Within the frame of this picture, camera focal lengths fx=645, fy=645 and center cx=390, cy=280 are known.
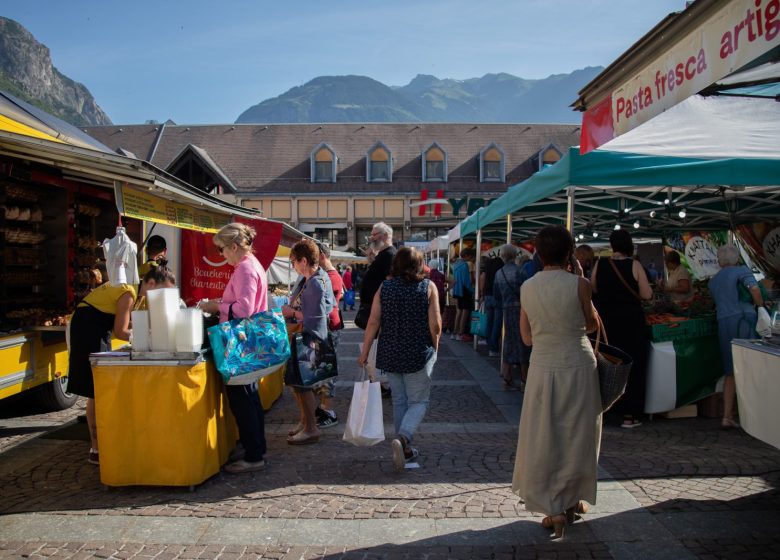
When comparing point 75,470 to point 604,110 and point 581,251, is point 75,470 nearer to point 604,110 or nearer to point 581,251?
point 604,110

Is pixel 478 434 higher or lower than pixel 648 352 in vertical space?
lower

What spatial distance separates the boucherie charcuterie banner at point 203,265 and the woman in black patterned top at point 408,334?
466cm

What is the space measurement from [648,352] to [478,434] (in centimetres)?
188

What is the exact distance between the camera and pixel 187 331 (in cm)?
448

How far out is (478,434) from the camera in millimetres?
6043

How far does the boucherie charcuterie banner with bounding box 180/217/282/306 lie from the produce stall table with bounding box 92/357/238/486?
191 inches

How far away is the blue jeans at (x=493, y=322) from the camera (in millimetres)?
10148

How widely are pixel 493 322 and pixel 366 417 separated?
6.00 metres

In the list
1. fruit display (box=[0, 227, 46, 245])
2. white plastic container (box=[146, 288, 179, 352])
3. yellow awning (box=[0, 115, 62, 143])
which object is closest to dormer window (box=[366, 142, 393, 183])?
fruit display (box=[0, 227, 46, 245])

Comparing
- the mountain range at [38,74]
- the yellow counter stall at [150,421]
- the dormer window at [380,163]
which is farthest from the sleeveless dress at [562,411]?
the mountain range at [38,74]

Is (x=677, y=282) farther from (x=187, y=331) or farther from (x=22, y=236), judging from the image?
(x=22, y=236)

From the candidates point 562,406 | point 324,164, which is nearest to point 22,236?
point 562,406

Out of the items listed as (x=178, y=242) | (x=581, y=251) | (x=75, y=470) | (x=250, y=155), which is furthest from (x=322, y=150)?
(x=75, y=470)

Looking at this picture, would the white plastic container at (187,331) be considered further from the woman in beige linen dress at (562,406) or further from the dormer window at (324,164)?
the dormer window at (324,164)
